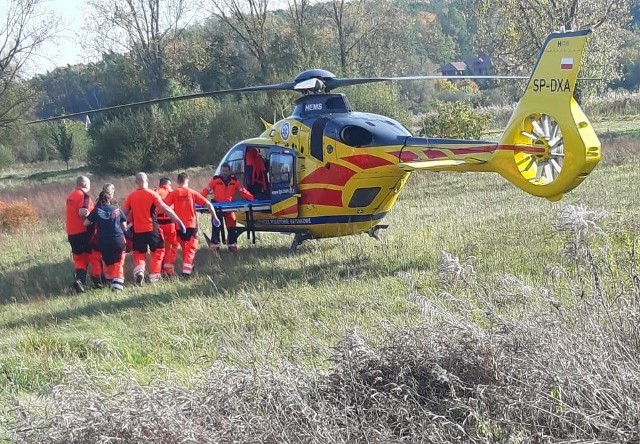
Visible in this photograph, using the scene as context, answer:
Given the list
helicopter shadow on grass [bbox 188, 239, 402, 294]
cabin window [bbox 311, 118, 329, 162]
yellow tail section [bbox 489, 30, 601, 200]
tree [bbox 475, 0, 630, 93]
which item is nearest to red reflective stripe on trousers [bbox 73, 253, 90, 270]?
helicopter shadow on grass [bbox 188, 239, 402, 294]

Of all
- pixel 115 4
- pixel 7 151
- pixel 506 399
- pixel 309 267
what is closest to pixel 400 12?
pixel 115 4

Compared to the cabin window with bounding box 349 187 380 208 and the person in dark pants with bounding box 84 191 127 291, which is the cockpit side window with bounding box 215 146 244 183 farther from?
the cabin window with bounding box 349 187 380 208

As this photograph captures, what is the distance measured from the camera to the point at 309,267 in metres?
10.1

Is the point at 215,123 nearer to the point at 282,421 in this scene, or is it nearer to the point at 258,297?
the point at 258,297

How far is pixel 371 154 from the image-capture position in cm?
1023

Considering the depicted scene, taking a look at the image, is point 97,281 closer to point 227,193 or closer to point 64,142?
point 227,193

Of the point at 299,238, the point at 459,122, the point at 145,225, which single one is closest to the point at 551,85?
the point at 299,238

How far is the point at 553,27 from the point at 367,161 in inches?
955

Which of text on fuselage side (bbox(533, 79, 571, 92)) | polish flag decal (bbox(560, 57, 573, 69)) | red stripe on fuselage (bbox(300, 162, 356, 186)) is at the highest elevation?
polish flag decal (bbox(560, 57, 573, 69))

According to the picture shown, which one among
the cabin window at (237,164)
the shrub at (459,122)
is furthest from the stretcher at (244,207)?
the shrub at (459,122)

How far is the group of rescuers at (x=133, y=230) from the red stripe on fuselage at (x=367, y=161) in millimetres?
2293

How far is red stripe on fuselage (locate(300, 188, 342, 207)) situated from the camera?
35.0ft

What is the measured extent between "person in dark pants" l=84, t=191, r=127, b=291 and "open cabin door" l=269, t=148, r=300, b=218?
243 cm

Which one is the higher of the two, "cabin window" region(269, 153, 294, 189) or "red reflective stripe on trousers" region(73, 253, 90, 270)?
"cabin window" region(269, 153, 294, 189)
